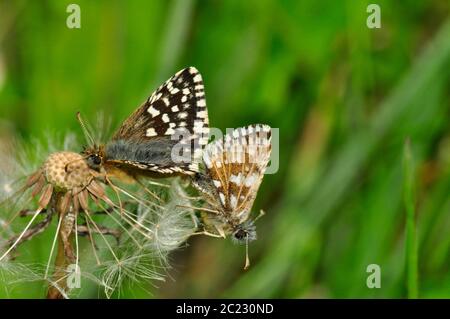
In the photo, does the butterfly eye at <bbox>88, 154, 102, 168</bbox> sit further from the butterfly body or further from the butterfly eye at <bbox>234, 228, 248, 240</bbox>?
the butterfly eye at <bbox>234, 228, 248, 240</bbox>

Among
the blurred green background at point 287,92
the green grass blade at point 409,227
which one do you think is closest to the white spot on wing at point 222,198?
the green grass blade at point 409,227

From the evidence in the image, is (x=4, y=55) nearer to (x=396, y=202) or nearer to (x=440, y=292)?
(x=396, y=202)

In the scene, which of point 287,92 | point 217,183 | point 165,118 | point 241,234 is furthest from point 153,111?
point 287,92

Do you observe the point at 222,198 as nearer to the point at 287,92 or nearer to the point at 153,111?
the point at 153,111
